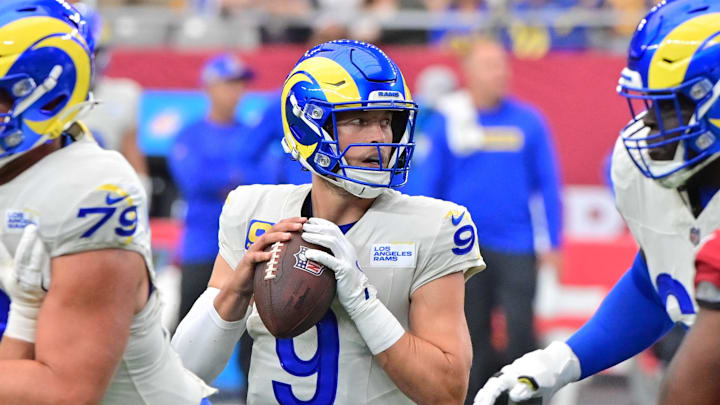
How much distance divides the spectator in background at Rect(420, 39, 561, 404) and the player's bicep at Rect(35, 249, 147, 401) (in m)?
3.94

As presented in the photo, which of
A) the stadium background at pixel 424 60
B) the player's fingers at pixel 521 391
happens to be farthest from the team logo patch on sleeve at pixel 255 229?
the stadium background at pixel 424 60

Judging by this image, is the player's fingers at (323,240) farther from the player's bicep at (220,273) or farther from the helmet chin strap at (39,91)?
the helmet chin strap at (39,91)

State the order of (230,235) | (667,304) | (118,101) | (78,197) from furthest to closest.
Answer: (118,101), (667,304), (230,235), (78,197)

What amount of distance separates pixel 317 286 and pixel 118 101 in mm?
4139

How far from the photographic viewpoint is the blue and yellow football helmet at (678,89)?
3.05 metres

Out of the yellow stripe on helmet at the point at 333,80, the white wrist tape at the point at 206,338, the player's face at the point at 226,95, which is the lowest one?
the player's face at the point at 226,95

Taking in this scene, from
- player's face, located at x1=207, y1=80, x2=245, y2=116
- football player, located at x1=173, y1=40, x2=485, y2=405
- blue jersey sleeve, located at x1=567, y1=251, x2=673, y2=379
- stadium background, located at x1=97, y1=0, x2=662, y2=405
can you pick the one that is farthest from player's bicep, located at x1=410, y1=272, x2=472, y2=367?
stadium background, located at x1=97, y1=0, x2=662, y2=405

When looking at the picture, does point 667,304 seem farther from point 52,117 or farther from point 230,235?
point 52,117

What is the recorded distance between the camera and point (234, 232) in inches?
117

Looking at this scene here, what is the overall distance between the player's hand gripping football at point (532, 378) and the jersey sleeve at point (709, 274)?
0.88 meters

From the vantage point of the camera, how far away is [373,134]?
2844 mm

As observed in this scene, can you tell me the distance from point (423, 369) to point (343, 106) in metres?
0.65

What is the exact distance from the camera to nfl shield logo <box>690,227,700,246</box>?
10.4 ft

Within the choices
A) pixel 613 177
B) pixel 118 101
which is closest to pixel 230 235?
pixel 613 177
